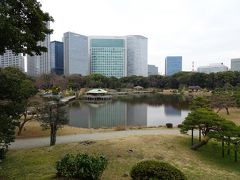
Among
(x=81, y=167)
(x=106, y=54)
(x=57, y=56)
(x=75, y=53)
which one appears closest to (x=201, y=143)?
(x=81, y=167)

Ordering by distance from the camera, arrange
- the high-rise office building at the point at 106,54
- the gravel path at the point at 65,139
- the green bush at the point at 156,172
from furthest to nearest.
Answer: the high-rise office building at the point at 106,54 → the gravel path at the point at 65,139 → the green bush at the point at 156,172

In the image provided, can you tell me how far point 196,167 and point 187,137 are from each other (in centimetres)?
545

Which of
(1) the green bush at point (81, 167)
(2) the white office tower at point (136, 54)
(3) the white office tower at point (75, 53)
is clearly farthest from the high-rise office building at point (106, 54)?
(1) the green bush at point (81, 167)

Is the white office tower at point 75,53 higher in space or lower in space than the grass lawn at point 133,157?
higher

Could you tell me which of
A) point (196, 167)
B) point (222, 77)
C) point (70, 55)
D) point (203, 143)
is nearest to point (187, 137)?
point (203, 143)

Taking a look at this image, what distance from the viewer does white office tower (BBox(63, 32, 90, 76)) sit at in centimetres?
11606

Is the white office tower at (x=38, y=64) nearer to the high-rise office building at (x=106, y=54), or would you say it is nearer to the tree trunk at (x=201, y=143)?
the high-rise office building at (x=106, y=54)

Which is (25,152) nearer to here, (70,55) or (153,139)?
A: (153,139)

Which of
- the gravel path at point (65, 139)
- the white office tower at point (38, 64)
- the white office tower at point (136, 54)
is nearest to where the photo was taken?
the gravel path at point (65, 139)

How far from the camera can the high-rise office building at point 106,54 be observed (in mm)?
132125

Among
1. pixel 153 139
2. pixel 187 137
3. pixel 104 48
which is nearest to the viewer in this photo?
pixel 153 139

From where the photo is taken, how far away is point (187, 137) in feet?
56.9

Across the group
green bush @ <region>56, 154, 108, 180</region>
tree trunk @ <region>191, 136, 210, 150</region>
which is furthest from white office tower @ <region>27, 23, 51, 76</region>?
green bush @ <region>56, 154, 108, 180</region>

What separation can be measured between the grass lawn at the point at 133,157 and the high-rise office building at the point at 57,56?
108m
